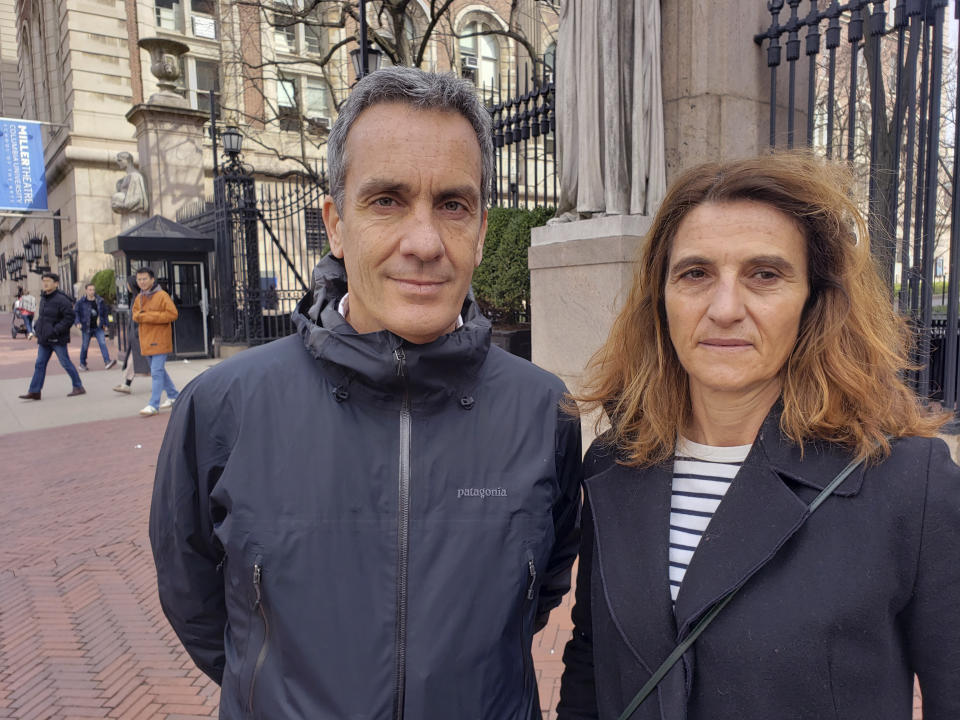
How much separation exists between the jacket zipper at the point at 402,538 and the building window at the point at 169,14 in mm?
34584

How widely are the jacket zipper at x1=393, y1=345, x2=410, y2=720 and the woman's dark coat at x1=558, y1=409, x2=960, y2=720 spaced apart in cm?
43

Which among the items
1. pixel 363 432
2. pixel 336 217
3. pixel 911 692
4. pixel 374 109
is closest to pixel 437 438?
pixel 363 432

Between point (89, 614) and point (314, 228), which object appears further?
point (314, 228)

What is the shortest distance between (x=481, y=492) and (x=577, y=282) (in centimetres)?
460

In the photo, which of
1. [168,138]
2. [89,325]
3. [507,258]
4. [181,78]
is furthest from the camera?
[181,78]

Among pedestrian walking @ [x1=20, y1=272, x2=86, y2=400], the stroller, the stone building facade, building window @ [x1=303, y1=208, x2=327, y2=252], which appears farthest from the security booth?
the stroller

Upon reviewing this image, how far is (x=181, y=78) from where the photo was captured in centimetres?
2720

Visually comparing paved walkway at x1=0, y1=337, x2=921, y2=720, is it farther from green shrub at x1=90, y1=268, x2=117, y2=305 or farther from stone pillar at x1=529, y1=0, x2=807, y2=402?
green shrub at x1=90, y1=268, x2=117, y2=305

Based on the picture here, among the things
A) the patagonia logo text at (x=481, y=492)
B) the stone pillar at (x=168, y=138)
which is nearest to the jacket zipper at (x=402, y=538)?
the patagonia logo text at (x=481, y=492)

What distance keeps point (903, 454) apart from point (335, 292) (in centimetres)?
125

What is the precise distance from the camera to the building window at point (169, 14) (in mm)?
29984

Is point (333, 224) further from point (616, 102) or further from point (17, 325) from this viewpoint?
point (17, 325)

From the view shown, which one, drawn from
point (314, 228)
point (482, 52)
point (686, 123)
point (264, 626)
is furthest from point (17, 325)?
point (264, 626)

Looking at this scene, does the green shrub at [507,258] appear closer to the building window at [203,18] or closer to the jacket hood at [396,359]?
the jacket hood at [396,359]
